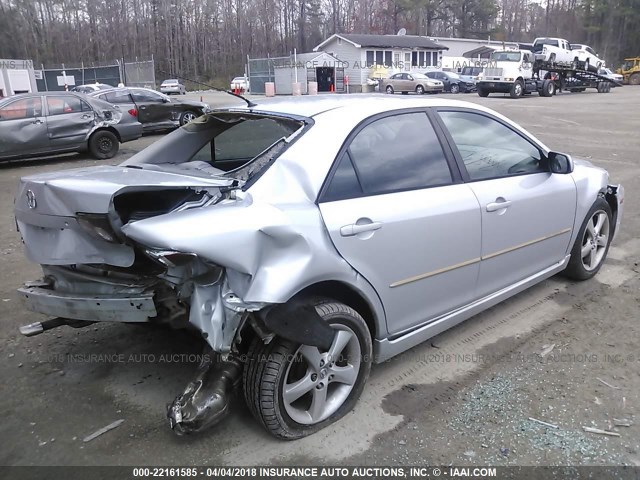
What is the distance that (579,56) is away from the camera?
107ft

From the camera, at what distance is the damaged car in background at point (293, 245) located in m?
2.30

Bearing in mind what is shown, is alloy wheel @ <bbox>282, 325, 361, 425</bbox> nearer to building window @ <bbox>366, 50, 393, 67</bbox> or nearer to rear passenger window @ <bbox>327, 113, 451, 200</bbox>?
rear passenger window @ <bbox>327, 113, 451, 200</bbox>

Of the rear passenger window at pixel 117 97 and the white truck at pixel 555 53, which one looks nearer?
the rear passenger window at pixel 117 97

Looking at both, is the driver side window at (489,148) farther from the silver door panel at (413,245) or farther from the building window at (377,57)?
Result: the building window at (377,57)

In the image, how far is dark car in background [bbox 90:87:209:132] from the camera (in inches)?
567

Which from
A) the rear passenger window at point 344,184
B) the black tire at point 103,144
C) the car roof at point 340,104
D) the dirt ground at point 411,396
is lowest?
the dirt ground at point 411,396

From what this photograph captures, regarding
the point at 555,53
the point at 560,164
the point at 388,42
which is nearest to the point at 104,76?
the point at 388,42

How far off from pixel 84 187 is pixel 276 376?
1.24 m

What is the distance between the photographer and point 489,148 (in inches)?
141

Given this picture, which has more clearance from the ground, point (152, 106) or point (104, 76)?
point (104, 76)

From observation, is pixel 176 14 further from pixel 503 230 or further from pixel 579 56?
pixel 503 230

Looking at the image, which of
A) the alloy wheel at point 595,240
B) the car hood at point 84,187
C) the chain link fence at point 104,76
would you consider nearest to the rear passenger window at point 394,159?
the car hood at point 84,187

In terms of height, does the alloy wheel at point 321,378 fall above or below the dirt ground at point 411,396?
above

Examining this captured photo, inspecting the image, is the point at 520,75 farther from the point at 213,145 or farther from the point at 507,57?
the point at 213,145
